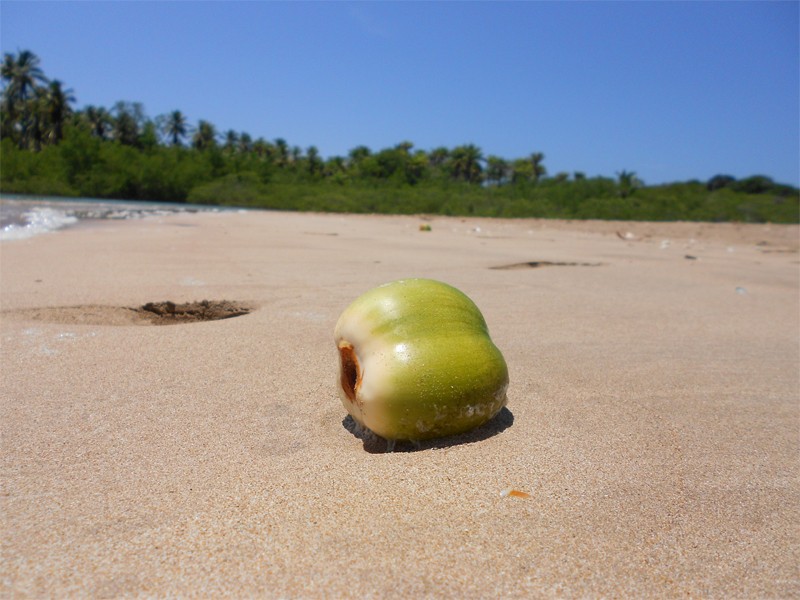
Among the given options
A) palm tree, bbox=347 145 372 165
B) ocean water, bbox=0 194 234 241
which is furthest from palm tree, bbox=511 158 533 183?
ocean water, bbox=0 194 234 241

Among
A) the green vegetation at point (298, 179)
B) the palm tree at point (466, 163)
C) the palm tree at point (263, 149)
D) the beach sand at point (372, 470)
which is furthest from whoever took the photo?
the palm tree at point (263, 149)

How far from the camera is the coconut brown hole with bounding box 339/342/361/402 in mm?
1591

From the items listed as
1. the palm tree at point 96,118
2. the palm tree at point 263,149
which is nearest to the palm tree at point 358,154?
the palm tree at point 263,149

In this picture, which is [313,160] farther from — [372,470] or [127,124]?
[372,470]

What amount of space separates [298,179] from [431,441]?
60.2 metres

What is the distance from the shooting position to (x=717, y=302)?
12.7 feet

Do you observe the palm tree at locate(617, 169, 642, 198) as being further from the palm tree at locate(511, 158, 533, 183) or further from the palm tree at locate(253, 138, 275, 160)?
the palm tree at locate(253, 138, 275, 160)

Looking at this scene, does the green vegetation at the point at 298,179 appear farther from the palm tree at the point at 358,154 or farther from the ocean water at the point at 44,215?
the ocean water at the point at 44,215

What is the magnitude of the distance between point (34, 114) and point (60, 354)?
6566 centimetres

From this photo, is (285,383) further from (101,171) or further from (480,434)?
(101,171)

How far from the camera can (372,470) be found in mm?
1344

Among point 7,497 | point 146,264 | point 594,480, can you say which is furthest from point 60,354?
point 146,264

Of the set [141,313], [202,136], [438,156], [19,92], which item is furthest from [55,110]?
[141,313]

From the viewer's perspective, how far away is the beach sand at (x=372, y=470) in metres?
1.01
